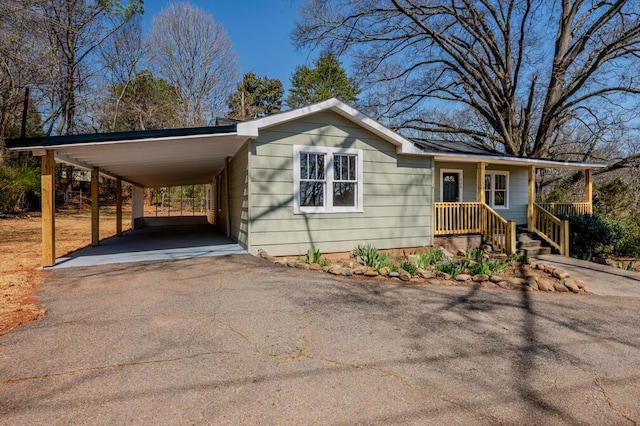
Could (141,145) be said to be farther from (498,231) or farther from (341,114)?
(498,231)

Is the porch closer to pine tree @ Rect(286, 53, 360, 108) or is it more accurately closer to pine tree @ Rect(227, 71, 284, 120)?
pine tree @ Rect(286, 53, 360, 108)

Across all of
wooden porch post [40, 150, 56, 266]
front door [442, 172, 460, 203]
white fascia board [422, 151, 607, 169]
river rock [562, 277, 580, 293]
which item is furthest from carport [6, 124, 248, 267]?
front door [442, 172, 460, 203]

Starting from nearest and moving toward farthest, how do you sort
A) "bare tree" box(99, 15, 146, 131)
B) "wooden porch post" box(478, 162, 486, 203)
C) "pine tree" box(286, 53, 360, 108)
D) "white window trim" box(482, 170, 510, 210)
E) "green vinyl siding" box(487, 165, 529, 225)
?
"wooden porch post" box(478, 162, 486, 203) → "white window trim" box(482, 170, 510, 210) → "green vinyl siding" box(487, 165, 529, 225) → "bare tree" box(99, 15, 146, 131) → "pine tree" box(286, 53, 360, 108)

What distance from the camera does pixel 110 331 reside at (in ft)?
10.8

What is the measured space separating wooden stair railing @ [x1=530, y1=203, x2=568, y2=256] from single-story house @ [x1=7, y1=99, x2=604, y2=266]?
0.06 meters

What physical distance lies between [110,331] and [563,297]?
243 inches

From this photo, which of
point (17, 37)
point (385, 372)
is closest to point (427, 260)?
point (385, 372)

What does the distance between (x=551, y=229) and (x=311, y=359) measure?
33.3 ft

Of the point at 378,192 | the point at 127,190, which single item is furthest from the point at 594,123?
the point at 127,190

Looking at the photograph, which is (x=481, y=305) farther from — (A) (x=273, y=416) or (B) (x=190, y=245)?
(B) (x=190, y=245)

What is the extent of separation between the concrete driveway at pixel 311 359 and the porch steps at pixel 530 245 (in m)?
4.86

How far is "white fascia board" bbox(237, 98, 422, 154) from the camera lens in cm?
663

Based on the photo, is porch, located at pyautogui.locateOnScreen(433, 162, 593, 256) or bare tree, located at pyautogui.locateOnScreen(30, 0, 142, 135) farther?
bare tree, located at pyautogui.locateOnScreen(30, 0, 142, 135)

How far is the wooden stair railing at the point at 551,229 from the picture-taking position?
9.65 m
